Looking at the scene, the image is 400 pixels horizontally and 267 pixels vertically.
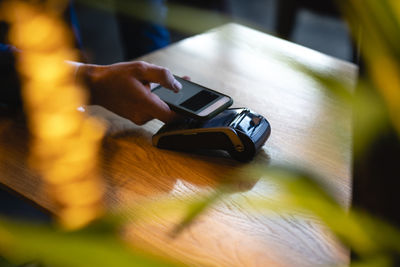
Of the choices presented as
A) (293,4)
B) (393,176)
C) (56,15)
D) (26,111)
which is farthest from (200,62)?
(293,4)

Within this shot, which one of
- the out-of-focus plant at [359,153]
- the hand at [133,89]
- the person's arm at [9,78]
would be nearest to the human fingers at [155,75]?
the hand at [133,89]

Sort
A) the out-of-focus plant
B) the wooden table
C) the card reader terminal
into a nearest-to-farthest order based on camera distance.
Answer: the out-of-focus plant
the wooden table
the card reader terminal

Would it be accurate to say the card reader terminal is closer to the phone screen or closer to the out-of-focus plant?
the phone screen

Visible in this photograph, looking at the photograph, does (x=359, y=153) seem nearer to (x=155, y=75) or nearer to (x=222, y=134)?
(x=222, y=134)

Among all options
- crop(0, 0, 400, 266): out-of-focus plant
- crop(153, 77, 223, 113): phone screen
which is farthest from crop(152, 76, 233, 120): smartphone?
crop(0, 0, 400, 266): out-of-focus plant

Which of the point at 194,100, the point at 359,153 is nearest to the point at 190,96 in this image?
the point at 194,100

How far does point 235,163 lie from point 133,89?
0.24 metres

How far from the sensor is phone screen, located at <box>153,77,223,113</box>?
82 centimetres

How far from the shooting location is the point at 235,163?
2.54ft

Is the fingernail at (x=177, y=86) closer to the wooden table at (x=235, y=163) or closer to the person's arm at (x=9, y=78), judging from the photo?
the wooden table at (x=235, y=163)

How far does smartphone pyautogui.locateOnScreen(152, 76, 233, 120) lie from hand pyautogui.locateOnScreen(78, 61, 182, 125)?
0.02 metres

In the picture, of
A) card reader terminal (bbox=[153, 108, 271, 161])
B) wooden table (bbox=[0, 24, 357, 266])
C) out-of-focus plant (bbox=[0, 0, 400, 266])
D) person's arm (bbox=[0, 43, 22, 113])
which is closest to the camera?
out-of-focus plant (bbox=[0, 0, 400, 266])

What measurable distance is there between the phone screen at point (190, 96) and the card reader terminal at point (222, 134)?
0.09ft

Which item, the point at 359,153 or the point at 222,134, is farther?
the point at 222,134
